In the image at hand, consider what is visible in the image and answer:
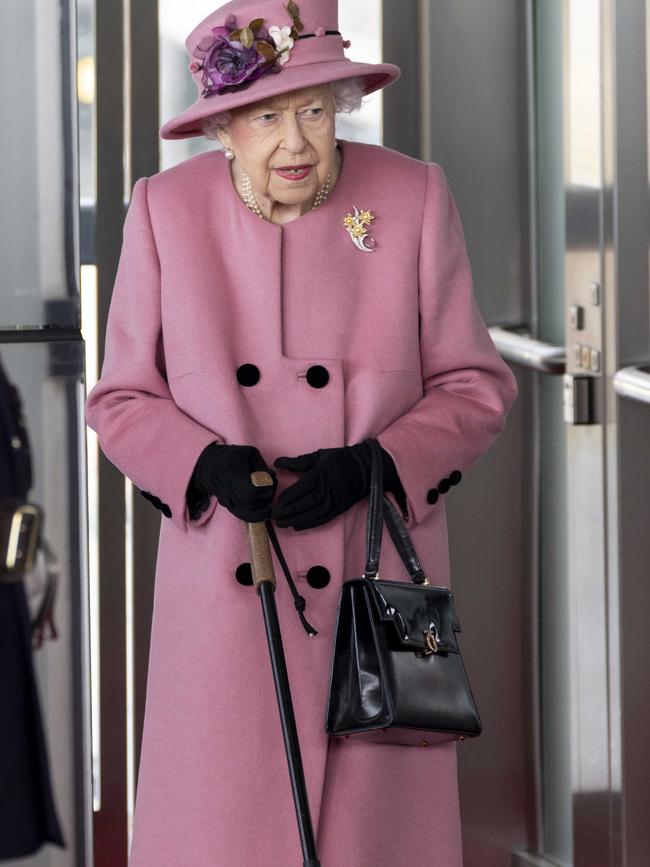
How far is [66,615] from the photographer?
231cm

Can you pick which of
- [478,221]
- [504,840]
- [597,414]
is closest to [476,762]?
[504,840]

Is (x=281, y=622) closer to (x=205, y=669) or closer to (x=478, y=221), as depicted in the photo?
(x=205, y=669)

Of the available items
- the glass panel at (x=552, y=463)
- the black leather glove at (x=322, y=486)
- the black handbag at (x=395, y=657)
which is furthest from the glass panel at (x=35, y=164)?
the glass panel at (x=552, y=463)

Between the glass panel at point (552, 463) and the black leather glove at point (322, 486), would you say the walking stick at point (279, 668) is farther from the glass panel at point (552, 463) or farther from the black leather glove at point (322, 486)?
the glass panel at point (552, 463)

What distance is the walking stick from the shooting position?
2.01 metres

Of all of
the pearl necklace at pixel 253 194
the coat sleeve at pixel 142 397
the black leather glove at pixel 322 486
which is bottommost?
the black leather glove at pixel 322 486

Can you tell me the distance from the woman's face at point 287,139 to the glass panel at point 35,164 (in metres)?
0.30

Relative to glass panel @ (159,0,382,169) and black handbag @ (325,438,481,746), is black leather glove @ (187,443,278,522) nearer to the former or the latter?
black handbag @ (325,438,481,746)

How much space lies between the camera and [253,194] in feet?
7.32

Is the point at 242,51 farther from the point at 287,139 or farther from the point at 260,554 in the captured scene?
the point at 260,554

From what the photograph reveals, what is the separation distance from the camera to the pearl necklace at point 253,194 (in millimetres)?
2232

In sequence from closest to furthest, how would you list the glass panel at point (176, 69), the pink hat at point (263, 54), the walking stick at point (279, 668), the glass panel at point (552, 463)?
1. the walking stick at point (279, 668)
2. the pink hat at point (263, 54)
3. the glass panel at point (176, 69)
4. the glass panel at point (552, 463)

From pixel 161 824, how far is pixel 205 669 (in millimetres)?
235

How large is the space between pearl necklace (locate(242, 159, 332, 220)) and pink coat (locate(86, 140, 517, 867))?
0.02 metres
